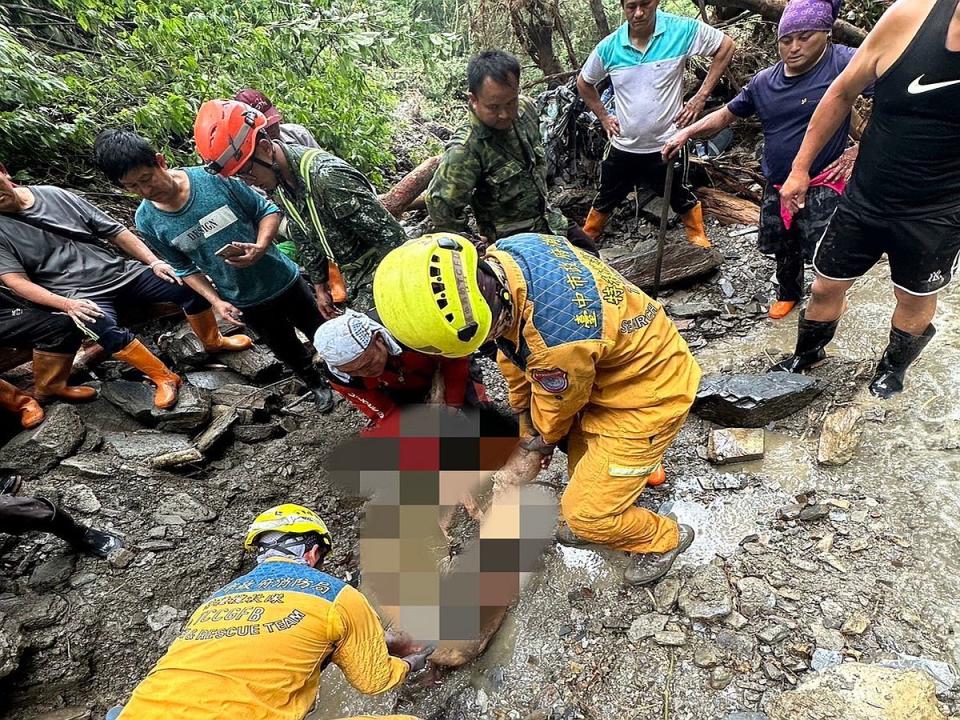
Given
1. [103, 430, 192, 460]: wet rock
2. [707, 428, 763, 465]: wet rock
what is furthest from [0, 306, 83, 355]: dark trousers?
[707, 428, 763, 465]: wet rock

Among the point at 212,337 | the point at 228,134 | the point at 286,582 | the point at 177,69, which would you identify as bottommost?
the point at 212,337

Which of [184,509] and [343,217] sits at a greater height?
A: [343,217]

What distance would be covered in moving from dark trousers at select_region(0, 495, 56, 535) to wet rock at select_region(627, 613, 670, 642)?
2.99 meters

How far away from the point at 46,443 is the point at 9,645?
4.47ft

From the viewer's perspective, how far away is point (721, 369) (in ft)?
11.8

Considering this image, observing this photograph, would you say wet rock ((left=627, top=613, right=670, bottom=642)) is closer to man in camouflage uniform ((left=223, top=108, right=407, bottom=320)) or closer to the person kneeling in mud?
the person kneeling in mud

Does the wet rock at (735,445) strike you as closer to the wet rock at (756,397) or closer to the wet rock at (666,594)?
the wet rock at (756,397)

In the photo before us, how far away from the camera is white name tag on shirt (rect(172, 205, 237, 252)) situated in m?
3.21

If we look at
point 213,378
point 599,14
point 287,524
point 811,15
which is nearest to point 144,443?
point 213,378

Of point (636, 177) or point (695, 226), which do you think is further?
point (695, 226)

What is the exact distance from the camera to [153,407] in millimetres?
3750

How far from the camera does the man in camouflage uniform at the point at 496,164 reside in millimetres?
2973

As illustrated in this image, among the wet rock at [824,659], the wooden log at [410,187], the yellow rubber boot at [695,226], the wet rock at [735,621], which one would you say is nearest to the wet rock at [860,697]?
the wet rock at [824,659]

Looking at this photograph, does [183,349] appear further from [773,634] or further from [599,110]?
[773,634]
